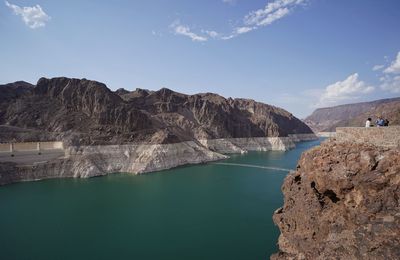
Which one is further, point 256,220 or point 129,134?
point 129,134

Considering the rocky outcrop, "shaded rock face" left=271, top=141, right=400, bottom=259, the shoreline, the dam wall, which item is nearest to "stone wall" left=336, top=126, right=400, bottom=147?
"shaded rock face" left=271, top=141, right=400, bottom=259

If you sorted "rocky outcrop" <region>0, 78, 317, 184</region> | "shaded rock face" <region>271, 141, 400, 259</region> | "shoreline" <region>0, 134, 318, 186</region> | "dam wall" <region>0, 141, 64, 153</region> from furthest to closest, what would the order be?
"rocky outcrop" <region>0, 78, 317, 184</region> → "dam wall" <region>0, 141, 64, 153</region> → "shoreline" <region>0, 134, 318, 186</region> → "shaded rock face" <region>271, 141, 400, 259</region>

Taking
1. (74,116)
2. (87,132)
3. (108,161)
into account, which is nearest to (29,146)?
(87,132)

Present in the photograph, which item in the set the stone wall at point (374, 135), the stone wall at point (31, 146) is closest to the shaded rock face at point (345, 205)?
the stone wall at point (374, 135)

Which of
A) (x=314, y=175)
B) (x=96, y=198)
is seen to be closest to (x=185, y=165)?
(x=96, y=198)

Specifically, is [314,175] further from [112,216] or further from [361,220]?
[112,216]

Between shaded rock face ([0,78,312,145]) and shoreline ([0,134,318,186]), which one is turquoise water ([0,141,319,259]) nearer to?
shoreline ([0,134,318,186])
